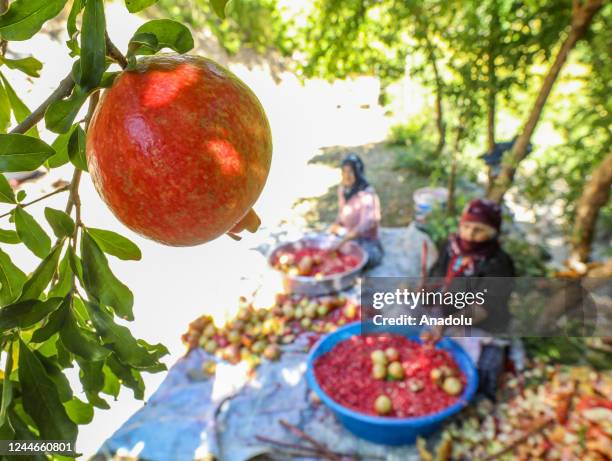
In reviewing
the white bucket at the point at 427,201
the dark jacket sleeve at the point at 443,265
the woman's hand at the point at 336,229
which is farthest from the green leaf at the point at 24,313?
the white bucket at the point at 427,201

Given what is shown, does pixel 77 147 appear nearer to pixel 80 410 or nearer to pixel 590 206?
pixel 80 410

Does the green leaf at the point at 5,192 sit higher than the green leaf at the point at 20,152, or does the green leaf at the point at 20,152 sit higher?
the green leaf at the point at 20,152

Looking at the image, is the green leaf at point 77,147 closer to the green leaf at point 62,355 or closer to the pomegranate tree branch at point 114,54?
the pomegranate tree branch at point 114,54

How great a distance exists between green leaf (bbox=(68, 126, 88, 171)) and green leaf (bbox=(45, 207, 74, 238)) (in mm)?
81

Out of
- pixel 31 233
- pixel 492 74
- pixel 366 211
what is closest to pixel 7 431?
pixel 31 233

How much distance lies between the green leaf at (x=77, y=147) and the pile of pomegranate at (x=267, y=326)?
2.32 meters

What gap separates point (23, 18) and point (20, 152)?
125 millimetres

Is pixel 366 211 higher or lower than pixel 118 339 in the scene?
lower

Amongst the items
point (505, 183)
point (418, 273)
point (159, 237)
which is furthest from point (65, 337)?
point (418, 273)

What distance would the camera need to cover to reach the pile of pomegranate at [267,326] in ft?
9.07

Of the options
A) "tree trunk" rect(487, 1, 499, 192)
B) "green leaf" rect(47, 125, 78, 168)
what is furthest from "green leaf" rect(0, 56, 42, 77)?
"tree trunk" rect(487, 1, 499, 192)

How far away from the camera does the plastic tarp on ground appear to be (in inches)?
83.0

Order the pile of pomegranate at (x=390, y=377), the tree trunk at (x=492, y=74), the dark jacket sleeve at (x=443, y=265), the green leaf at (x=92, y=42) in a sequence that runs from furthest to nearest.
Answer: the tree trunk at (x=492, y=74) < the dark jacket sleeve at (x=443, y=265) < the pile of pomegranate at (x=390, y=377) < the green leaf at (x=92, y=42)

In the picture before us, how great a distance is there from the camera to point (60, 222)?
511 millimetres
